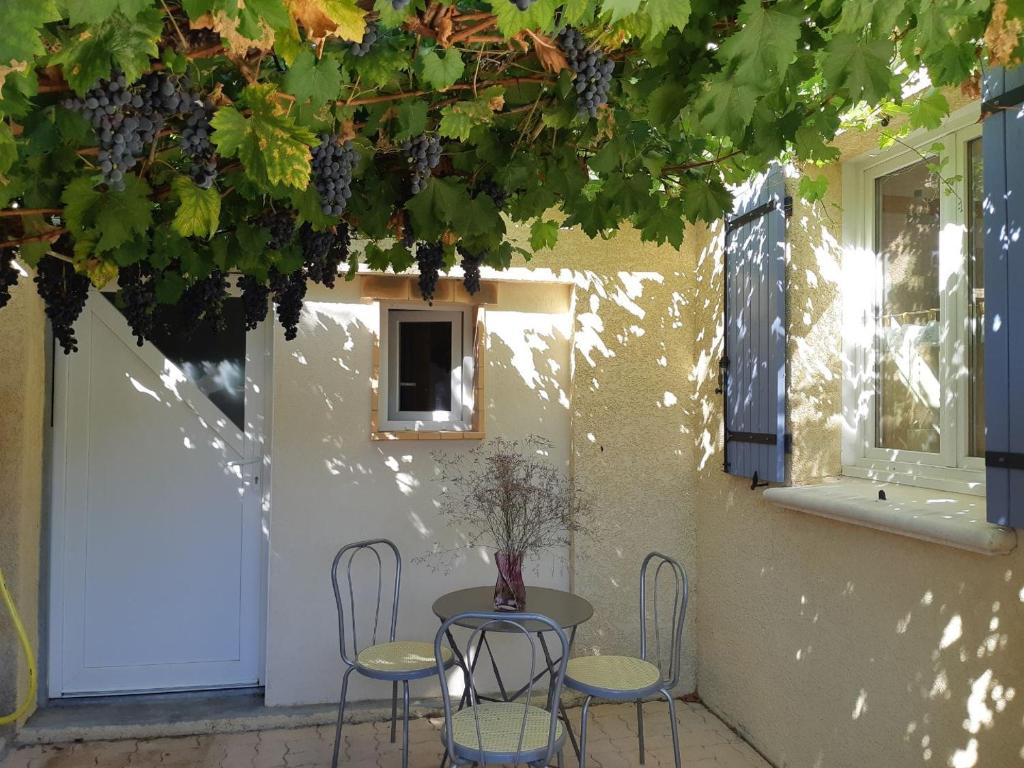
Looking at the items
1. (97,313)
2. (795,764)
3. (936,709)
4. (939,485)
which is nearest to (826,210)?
(939,485)

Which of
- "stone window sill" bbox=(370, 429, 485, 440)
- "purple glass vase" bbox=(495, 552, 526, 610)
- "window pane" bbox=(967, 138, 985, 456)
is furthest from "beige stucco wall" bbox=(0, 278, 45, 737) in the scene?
"window pane" bbox=(967, 138, 985, 456)

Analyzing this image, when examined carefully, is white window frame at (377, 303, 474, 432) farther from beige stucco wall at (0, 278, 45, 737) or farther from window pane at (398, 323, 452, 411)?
beige stucco wall at (0, 278, 45, 737)

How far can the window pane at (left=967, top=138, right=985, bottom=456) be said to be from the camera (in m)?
2.77

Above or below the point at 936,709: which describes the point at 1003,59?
above

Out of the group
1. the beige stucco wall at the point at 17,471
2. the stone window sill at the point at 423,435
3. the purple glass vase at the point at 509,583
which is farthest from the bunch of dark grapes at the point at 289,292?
the beige stucco wall at the point at 17,471

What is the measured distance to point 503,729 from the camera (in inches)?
106

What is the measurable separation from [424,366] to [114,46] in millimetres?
3166

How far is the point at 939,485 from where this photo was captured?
2912 millimetres

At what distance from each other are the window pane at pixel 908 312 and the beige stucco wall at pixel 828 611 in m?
0.19

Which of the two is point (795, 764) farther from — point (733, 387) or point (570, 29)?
point (570, 29)

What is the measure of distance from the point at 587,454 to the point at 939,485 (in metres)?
1.76

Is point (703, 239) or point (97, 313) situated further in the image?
point (703, 239)

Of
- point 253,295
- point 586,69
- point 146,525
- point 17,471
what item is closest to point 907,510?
point 586,69

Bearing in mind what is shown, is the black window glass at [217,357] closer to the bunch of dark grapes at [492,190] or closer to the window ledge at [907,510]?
the bunch of dark grapes at [492,190]
